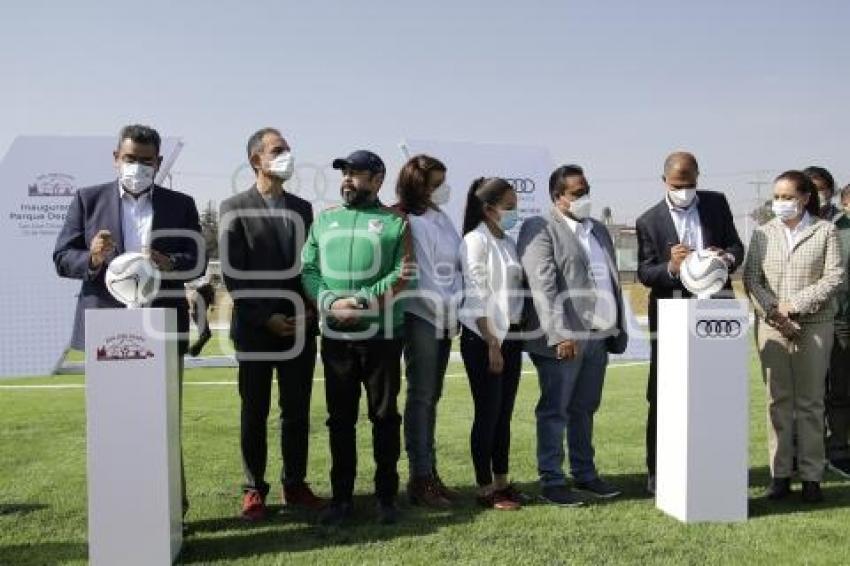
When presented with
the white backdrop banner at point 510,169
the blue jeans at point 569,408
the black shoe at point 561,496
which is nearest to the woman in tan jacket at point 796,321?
the blue jeans at point 569,408

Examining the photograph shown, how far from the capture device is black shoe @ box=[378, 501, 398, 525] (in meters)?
4.22

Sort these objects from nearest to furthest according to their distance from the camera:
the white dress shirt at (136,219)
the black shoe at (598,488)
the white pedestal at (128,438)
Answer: the white pedestal at (128,438)
the white dress shirt at (136,219)
the black shoe at (598,488)

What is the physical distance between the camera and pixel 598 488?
480cm

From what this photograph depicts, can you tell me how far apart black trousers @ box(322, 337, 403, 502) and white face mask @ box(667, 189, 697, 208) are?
6.07 ft

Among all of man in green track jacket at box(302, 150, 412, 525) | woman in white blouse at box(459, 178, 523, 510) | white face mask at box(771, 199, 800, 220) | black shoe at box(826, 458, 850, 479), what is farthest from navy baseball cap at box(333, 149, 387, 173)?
black shoe at box(826, 458, 850, 479)

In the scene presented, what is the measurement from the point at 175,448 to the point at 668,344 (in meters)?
2.64

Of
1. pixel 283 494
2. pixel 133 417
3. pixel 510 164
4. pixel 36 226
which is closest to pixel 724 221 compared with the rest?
pixel 283 494

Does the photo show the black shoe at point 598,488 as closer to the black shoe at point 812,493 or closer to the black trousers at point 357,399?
the black shoe at point 812,493

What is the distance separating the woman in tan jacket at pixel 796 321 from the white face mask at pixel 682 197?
510mm

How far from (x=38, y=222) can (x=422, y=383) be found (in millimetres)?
11573

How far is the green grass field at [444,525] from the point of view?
12.1 feet

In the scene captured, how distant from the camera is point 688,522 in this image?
4.23 metres

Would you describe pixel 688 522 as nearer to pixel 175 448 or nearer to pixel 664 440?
pixel 664 440

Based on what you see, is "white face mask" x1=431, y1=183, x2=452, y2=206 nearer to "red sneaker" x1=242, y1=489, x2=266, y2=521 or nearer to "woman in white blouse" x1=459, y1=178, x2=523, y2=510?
"woman in white blouse" x1=459, y1=178, x2=523, y2=510
